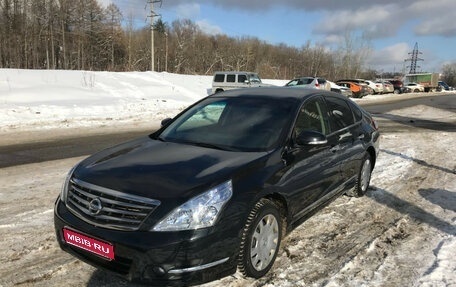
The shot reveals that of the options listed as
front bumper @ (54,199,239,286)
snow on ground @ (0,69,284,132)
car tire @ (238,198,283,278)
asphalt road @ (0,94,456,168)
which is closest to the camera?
front bumper @ (54,199,239,286)

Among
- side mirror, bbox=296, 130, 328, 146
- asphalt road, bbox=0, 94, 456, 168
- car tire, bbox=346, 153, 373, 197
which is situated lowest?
asphalt road, bbox=0, 94, 456, 168

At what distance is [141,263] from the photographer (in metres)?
2.81

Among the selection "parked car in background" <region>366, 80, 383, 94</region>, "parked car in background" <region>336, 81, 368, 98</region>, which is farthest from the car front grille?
"parked car in background" <region>366, 80, 383, 94</region>

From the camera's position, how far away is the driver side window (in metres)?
4.28

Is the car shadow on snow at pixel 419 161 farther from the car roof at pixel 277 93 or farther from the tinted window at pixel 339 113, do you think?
the car roof at pixel 277 93

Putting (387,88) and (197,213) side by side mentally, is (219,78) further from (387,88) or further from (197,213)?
(387,88)

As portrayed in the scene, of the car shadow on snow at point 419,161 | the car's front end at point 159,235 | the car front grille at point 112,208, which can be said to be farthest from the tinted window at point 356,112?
the car front grille at point 112,208

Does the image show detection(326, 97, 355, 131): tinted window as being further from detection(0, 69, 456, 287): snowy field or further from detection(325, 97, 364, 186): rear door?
detection(0, 69, 456, 287): snowy field

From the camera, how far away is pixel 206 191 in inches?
118

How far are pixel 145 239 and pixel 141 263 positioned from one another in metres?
0.17

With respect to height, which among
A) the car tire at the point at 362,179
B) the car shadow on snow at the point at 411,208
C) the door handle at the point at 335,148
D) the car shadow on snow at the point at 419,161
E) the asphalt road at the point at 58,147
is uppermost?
the door handle at the point at 335,148

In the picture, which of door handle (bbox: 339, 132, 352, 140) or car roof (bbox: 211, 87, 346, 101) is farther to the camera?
door handle (bbox: 339, 132, 352, 140)

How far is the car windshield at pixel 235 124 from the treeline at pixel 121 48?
46281mm

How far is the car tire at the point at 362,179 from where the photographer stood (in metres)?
5.78
